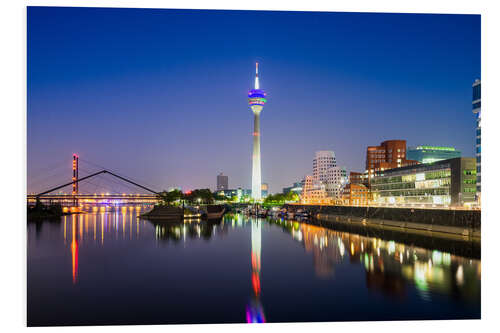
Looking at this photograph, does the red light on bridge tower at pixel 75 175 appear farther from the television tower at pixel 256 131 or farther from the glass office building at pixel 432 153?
the glass office building at pixel 432 153

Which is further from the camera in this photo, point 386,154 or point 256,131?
point 256,131

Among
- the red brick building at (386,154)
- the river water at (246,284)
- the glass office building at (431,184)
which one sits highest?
the red brick building at (386,154)

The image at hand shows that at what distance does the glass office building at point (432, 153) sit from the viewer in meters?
132

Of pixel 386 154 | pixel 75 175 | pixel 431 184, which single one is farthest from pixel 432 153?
pixel 75 175

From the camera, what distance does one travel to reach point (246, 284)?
17.8 meters

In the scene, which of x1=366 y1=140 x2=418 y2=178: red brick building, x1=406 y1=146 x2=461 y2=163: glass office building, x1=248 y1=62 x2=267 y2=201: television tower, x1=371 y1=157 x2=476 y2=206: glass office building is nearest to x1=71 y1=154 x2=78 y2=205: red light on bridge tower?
x1=248 y1=62 x2=267 y2=201: television tower

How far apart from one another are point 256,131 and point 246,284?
437 ft

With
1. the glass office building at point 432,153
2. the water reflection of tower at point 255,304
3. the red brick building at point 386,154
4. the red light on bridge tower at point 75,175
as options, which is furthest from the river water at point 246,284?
the glass office building at point 432,153

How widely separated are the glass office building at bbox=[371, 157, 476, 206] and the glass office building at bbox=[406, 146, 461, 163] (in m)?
62.7

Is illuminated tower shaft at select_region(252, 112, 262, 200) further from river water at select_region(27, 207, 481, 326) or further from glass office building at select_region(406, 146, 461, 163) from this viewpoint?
river water at select_region(27, 207, 481, 326)

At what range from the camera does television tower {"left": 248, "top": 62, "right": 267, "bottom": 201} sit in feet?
481

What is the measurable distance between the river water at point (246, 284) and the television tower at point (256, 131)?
11664 centimetres

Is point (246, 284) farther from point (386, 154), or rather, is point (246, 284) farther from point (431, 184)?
point (386, 154)
